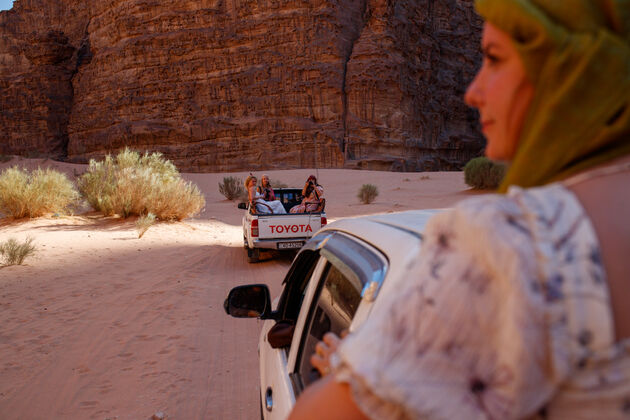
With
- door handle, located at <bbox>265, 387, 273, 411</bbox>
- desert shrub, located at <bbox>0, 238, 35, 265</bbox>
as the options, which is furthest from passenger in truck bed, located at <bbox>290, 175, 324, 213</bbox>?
door handle, located at <bbox>265, 387, 273, 411</bbox>

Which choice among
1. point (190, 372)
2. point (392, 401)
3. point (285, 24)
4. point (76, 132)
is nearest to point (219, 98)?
point (285, 24)

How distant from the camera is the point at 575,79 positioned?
69 centimetres

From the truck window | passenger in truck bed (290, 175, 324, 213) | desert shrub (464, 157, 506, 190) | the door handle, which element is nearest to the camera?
the truck window

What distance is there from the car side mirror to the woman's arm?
1419 mm

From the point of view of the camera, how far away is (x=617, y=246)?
637mm

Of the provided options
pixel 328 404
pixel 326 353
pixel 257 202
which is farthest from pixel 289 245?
pixel 328 404

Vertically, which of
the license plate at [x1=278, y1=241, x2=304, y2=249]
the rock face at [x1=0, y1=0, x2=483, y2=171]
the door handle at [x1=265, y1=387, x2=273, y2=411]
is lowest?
the license plate at [x1=278, y1=241, x2=304, y2=249]

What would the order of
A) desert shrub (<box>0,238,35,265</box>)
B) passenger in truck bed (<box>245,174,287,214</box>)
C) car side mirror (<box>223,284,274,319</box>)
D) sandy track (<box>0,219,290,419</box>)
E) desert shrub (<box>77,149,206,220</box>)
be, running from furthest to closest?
desert shrub (<box>77,149,206,220</box>) < passenger in truck bed (<box>245,174,287,214</box>) < desert shrub (<box>0,238,35,265</box>) < sandy track (<box>0,219,290,419</box>) < car side mirror (<box>223,284,274,319</box>)

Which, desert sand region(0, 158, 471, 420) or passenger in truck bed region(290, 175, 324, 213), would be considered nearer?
desert sand region(0, 158, 471, 420)

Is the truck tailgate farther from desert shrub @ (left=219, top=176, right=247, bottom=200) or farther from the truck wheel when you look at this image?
desert shrub @ (left=219, top=176, right=247, bottom=200)

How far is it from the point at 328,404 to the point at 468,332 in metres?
0.31

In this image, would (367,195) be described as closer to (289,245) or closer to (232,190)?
(232,190)

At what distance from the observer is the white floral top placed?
609 millimetres

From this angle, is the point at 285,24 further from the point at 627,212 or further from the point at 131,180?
the point at 627,212
